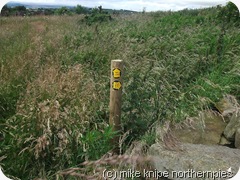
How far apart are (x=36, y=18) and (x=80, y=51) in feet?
9.40

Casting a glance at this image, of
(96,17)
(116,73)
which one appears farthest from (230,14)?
(116,73)

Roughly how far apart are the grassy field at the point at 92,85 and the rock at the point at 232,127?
18.3 inches

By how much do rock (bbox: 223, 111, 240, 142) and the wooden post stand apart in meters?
1.26

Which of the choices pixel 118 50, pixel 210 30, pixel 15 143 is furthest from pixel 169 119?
pixel 210 30

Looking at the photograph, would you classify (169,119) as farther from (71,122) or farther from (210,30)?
(210,30)

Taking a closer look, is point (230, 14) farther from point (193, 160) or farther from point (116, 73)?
point (193, 160)

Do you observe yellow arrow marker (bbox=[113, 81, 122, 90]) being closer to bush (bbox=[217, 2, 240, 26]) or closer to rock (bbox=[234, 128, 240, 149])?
rock (bbox=[234, 128, 240, 149])

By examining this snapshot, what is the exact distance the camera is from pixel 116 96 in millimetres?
3080

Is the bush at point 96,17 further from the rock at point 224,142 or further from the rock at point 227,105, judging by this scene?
the rock at point 224,142

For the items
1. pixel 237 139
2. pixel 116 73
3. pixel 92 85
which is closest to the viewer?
pixel 116 73

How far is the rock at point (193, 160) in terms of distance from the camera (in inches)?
102

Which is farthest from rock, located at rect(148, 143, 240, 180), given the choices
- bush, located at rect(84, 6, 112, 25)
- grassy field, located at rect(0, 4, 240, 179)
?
bush, located at rect(84, 6, 112, 25)

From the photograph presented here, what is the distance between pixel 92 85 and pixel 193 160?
1707 mm

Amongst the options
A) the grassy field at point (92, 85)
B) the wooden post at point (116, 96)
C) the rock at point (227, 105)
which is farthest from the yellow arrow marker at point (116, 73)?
the rock at point (227, 105)
